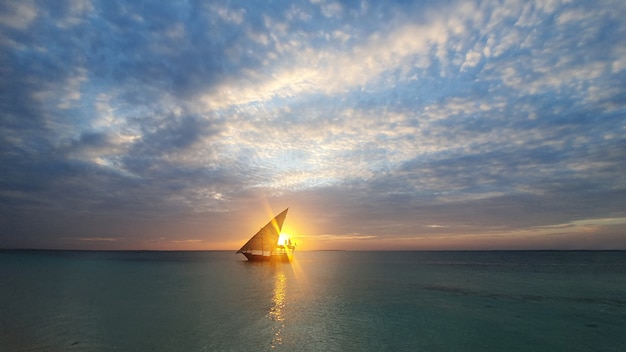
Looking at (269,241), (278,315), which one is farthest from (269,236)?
(278,315)

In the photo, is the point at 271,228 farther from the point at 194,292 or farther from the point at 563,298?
the point at 563,298

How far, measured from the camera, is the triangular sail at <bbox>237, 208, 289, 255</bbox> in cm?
10669

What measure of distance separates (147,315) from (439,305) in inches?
1212

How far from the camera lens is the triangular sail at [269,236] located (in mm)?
106688

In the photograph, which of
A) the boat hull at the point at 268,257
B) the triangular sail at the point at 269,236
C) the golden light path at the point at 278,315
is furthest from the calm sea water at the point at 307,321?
the boat hull at the point at 268,257

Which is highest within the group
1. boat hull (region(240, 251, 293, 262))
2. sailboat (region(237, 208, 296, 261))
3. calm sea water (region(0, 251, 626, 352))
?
sailboat (region(237, 208, 296, 261))

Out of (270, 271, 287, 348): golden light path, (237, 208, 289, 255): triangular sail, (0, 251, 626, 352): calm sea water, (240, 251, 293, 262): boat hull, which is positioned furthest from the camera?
(240, 251, 293, 262): boat hull

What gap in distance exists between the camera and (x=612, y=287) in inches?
2207

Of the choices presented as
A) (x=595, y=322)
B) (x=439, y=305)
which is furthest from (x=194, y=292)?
(x=595, y=322)

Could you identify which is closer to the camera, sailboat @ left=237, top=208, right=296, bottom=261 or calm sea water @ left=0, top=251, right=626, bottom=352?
calm sea water @ left=0, top=251, right=626, bottom=352

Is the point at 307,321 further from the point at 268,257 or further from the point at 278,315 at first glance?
the point at 268,257

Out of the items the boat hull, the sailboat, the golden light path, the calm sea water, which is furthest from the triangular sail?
the calm sea water

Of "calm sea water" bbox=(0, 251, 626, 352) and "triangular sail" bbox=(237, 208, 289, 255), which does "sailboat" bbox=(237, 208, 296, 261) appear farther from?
"calm sea water" bbox=(0, 251, 626, 352)

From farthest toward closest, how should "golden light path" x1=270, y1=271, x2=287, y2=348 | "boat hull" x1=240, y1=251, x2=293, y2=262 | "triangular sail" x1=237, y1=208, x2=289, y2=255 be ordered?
"boat hull" x1=240, y1=251, x2=293, y2=262
"triangular sail" x1=237, y1=208, x2=289, y2=255
"golden light path" x1=270, y1=271, x2=287, y2=348
